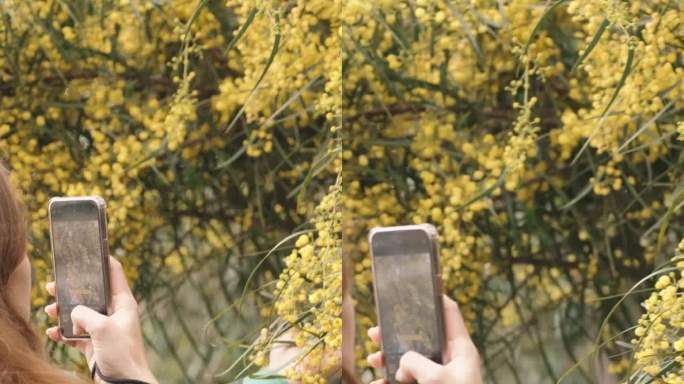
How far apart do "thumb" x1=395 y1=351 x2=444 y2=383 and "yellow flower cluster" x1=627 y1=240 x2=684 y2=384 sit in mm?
301

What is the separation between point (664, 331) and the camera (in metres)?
1.51

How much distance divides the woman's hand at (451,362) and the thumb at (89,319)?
16.1 inches

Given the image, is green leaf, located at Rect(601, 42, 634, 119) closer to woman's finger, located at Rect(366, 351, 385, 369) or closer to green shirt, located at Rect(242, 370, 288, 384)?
woman's finger, located at Rect(366, 351, 385, 369)

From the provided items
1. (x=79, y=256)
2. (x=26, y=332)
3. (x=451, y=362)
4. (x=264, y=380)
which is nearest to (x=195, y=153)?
(x=79, y=256)

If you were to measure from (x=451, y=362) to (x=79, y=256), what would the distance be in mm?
620

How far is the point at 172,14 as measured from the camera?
75.1 inches

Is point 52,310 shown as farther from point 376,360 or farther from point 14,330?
point 14,330

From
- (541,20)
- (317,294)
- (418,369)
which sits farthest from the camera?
(317,294)

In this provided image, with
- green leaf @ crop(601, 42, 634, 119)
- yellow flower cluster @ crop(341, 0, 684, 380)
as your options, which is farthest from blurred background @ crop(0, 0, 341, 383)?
green leaf @ crop(601, 42, 634, 119)

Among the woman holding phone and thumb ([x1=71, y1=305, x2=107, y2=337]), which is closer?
the woman holding phone

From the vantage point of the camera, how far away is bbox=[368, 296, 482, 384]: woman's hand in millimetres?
1447

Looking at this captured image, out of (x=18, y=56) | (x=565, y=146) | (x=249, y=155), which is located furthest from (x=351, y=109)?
(x=18, y=56)

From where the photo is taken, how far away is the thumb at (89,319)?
153 centimetres

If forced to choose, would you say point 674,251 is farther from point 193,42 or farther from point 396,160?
point 193,42
